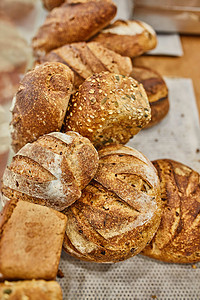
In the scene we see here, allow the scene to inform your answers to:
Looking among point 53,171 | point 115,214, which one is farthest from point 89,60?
point 115,214

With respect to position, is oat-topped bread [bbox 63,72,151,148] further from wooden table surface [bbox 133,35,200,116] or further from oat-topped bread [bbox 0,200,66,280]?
wooden table surface [bbox 133,35,200,116]

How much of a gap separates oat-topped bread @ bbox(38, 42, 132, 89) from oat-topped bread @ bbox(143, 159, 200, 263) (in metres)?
0.78

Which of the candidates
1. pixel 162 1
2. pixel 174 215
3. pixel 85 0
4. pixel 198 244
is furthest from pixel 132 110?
pixel 162 1

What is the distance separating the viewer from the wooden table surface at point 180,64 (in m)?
2.66

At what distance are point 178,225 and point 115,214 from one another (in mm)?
390

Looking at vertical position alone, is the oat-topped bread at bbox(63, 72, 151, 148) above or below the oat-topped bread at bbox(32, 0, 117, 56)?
below

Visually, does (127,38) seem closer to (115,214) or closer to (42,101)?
(42,101)

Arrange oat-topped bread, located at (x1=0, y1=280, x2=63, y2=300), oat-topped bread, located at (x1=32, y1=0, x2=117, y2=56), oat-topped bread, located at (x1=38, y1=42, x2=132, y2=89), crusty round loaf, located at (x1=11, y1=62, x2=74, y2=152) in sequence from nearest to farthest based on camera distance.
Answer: oat-topped bread, located at (x1=0, y1=280, x2=63, y2=300) → crusty round loaf, located at (x1=11, y1=62, x2=74, y2=152) → oat-topped bread, located at (x1=38, y1=42, x2=132, y2=89) → oat-topped bread, located at (x1=32, y1=0, x2=117, y2=56)

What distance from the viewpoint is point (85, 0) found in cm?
198

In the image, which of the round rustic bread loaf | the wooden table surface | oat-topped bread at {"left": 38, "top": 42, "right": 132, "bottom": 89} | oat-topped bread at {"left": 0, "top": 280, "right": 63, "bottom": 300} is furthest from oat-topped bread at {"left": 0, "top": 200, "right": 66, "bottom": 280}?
the wooden table surface

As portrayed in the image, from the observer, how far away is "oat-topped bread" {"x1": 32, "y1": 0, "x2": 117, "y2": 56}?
76.3 inches

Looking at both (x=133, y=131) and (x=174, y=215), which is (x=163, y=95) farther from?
(x=174, y=215)

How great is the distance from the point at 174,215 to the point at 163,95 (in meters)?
0.96

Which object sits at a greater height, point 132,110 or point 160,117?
point 132,110
